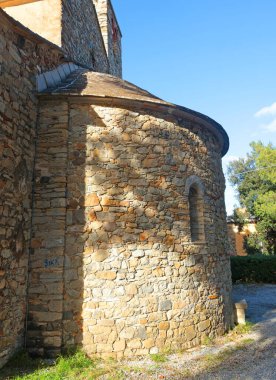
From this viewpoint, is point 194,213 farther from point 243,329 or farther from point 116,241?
point 243,329

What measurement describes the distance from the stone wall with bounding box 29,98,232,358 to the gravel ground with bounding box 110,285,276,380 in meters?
0.31

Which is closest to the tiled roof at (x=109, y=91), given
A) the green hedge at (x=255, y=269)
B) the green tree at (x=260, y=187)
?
the green hedge at (x=255, y=269)

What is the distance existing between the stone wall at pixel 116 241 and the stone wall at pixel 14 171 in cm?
23

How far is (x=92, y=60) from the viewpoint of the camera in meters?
11.6

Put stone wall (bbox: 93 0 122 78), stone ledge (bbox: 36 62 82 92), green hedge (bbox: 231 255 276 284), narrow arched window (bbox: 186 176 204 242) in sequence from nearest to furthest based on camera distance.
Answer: stone ledge (bbox: 36 62 82 92) → narrow arched window (bbox: 186 176 204 242) → stone wall (bbox: 93 0 122 78) → green hedge (bbox: 231 255 276 284)

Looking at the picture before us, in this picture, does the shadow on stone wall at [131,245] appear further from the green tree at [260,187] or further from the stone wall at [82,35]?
the green tree at [260,187]

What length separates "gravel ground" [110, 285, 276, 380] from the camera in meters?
4.68

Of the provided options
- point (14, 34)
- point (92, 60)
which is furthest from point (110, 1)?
point (14, 34)

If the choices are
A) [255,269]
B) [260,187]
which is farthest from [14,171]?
[260,187]

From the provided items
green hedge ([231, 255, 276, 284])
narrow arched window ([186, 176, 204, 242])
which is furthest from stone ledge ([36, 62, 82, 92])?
green hedge ([231, 255, 276, 284])

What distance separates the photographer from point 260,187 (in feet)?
73.9

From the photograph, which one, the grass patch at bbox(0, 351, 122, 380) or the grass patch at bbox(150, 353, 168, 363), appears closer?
the grass patch at bbox(0, 351, 122, 380)

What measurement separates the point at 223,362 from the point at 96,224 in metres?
3.09

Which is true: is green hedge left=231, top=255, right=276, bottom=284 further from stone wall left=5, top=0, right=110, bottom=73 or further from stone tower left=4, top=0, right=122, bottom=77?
stone wall left=5, top=0, right=110, bottom=73
